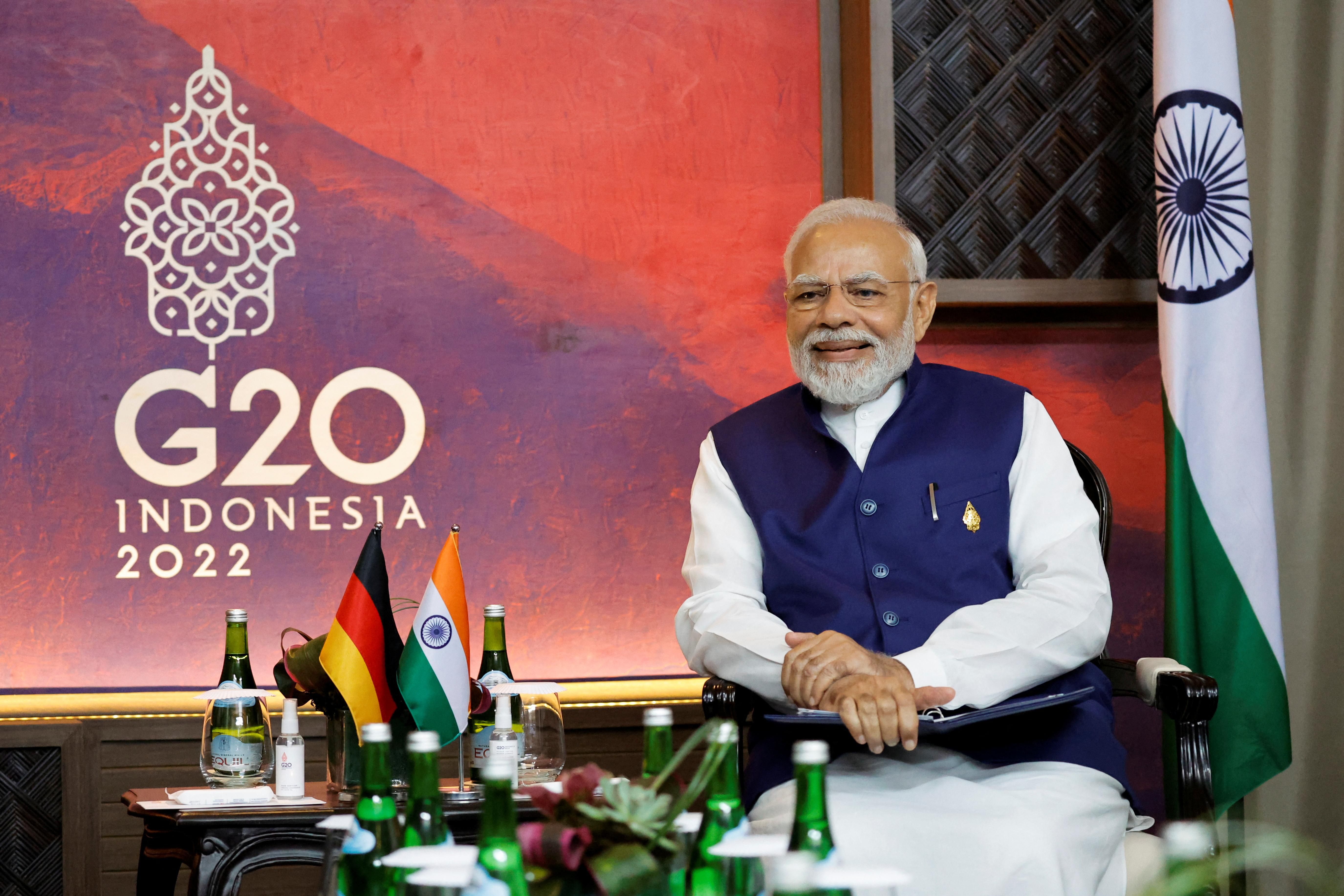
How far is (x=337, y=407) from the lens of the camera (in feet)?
10.3

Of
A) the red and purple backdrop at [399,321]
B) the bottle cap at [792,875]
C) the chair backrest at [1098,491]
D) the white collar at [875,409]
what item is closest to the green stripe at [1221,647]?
the chair backrest at [1098,491]

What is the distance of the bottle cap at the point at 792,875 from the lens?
753 millimetres

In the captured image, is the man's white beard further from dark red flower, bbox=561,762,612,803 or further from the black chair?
dark red flower, bbox=561,762,612,803

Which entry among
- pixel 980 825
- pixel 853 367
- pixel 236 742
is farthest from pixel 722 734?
pixel 853 367

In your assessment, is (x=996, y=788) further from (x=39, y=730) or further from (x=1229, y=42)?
(x=39, y=730)

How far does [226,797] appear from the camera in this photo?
76.0 inches

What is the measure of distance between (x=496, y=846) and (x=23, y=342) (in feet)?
8.42

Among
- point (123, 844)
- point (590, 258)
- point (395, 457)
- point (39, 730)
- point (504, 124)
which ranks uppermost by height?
point (504, 124)

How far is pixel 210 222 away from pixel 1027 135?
2044mm

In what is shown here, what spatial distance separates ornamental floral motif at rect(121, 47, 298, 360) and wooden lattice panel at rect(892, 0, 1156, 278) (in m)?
1.58

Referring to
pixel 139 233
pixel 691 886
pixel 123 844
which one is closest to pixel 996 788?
pixel 691 886

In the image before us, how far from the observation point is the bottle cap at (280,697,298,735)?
6.63 feet

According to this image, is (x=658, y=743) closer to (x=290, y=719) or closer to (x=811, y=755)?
(x=811, y=755)

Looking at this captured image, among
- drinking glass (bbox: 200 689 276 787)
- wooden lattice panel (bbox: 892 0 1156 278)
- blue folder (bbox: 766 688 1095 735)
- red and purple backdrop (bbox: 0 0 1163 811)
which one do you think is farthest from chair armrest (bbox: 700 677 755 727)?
wooden lattice panel (bbox: 892 0 1156 278)
